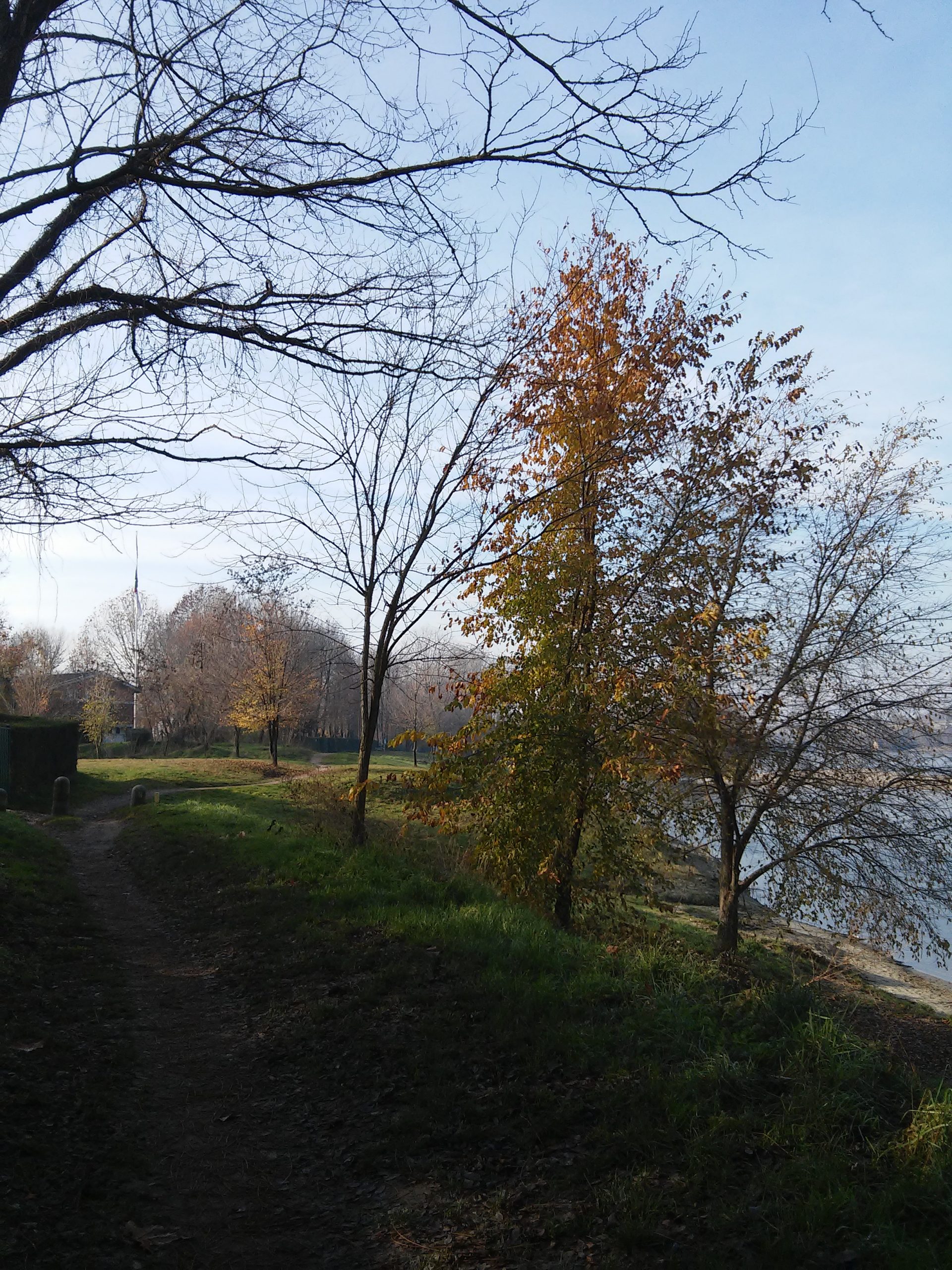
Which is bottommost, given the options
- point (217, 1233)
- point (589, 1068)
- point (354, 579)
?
point (217, 1233)

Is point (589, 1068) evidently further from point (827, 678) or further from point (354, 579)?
point (827, 678)

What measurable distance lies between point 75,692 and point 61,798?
45523 millimetres

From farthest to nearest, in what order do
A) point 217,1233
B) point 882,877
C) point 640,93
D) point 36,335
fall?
point 882,877
point 36,335
point 640,93
point 217,1233

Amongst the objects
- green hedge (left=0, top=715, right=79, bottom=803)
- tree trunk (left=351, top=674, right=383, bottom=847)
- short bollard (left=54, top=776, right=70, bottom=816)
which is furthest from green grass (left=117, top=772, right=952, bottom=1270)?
green hedge (left=0, top=715, right=79, bottom=803)

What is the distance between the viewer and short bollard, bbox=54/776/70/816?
19.4m

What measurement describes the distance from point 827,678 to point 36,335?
37.0 ft

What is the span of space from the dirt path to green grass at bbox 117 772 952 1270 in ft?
0.82

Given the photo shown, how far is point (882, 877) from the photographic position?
12.0 metres

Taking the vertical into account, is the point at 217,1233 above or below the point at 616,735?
below

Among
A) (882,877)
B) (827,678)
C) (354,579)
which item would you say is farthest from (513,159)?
(882,877)

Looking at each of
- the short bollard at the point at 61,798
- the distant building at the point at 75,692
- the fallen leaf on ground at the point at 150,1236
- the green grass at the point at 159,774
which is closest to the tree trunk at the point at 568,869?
the fallen leaf on ground at the point at 150,1236

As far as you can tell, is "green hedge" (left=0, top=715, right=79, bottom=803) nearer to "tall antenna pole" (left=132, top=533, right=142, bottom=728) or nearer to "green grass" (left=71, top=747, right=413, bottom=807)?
"green grass" (left=71, top=747, right=413, bottom=807)

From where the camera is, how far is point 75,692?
60750 mm

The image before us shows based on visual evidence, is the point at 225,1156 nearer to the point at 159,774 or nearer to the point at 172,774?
the point at 159,774
